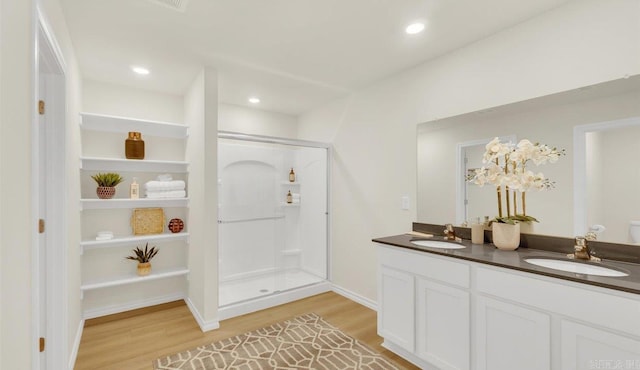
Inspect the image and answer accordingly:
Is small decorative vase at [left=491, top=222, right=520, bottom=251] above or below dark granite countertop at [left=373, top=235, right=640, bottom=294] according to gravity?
above

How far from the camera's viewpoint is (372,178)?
10.4ft

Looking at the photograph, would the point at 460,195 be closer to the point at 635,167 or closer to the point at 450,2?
the point at 635,167

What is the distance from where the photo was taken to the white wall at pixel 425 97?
1724 millimetres

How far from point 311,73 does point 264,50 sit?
621 mm

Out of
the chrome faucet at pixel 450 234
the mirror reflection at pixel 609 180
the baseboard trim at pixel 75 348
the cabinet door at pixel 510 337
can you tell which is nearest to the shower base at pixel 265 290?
the baseboard trim at pixel 75 348

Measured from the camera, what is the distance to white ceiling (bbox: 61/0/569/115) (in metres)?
1.89

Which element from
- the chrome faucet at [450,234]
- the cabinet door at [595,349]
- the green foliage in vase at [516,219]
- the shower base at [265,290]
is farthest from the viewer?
the shower base at [265,290]

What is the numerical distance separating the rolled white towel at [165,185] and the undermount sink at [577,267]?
10.5 ft

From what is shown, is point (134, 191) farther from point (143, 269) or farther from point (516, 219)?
point (516, 219)

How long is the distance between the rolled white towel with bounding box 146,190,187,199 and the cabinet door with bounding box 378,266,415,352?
2.30 m

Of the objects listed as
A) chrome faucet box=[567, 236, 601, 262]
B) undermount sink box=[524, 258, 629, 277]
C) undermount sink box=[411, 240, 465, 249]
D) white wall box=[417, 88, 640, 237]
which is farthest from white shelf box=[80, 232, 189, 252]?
chrome faucet box=[567, 236, 601, 262]

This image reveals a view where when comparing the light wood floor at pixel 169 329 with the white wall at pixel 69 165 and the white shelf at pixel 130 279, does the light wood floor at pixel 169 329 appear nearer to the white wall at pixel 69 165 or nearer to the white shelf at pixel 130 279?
the white wall at pixel 69 165

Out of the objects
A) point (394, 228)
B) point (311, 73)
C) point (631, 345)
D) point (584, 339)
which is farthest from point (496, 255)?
point (311, 73)

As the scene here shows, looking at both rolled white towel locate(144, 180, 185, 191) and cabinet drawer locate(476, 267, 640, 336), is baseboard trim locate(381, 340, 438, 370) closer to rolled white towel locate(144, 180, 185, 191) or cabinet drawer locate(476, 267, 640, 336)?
cabinet drawer locate(476, 267, 640, 336)
